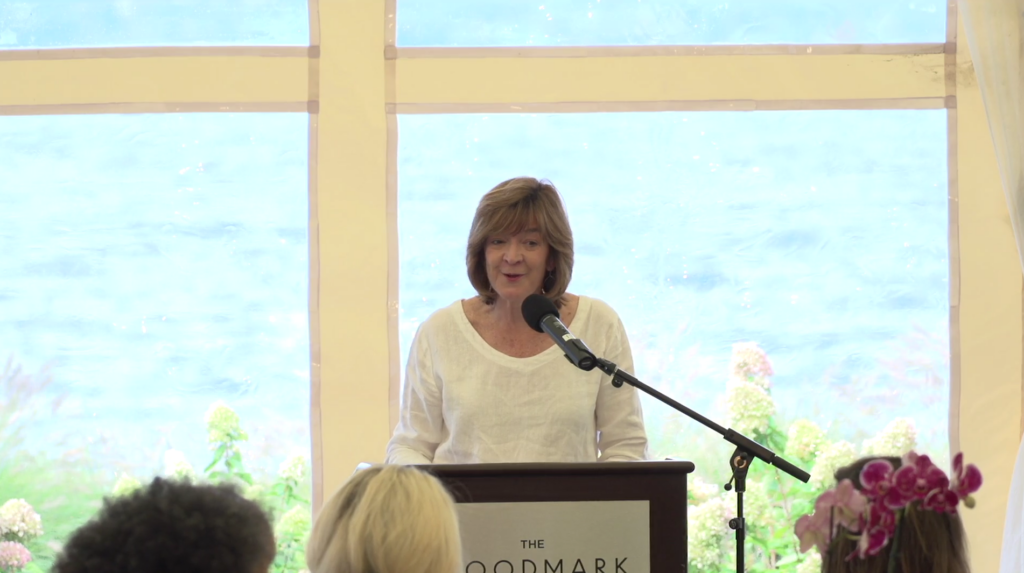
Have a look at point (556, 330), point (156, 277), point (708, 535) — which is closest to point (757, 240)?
point (708, 535)

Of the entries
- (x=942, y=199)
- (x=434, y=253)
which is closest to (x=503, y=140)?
(x=434, y=253)

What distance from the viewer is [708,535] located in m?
3.90

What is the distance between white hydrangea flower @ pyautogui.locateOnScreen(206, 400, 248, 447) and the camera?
3906 millimetres

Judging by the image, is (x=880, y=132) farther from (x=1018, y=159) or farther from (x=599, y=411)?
(x=599, y=411)

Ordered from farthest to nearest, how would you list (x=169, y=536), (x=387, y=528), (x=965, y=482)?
(x=387, y=528)
(x=169, y=536)
(x=965, y=482)

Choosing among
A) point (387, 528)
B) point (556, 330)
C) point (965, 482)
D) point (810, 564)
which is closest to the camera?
point (965, 482)

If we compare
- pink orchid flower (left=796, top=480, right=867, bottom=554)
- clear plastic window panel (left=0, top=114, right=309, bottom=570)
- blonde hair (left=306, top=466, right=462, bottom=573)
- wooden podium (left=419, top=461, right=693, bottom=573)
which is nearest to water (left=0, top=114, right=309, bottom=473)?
clear plastic window panel (left=0, top=114, right=309, bottom=570)

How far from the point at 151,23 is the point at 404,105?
1.00 m

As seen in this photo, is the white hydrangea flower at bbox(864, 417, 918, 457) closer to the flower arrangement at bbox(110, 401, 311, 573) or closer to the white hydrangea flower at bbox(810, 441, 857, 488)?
the white hydrangea flower at bbox(810, 441, 857, 488)

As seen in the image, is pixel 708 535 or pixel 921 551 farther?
pixel 708 535

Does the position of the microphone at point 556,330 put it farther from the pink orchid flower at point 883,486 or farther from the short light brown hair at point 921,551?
the pink orchid flower at point 883,486

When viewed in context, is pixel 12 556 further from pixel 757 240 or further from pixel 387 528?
pixel 757 240

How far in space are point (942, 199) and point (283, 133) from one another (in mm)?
2510

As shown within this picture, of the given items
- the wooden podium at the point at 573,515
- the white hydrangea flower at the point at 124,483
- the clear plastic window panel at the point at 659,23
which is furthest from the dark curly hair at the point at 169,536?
the clear plastic window panel at the point at 659,23
